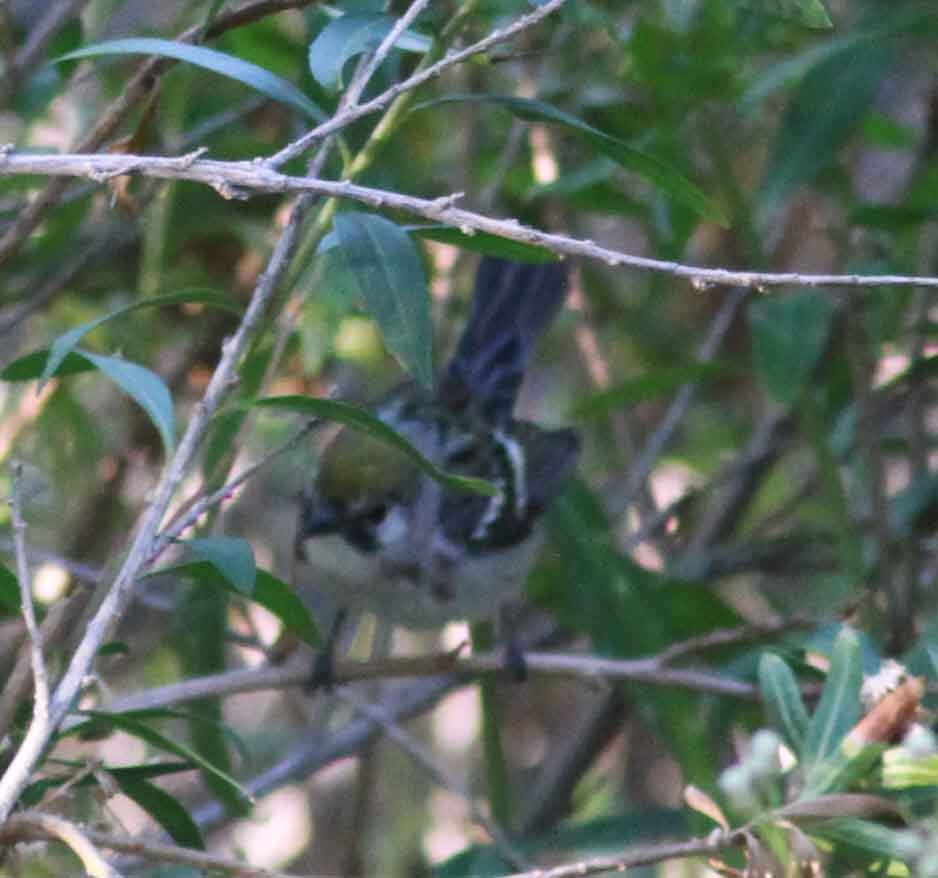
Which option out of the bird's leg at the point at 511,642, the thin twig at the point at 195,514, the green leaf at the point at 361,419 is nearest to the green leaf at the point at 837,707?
the green leaf at the point at 361,419

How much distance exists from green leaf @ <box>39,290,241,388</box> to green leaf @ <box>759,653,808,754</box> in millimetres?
802

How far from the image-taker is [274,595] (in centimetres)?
209

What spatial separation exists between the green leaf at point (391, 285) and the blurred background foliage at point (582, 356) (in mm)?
262

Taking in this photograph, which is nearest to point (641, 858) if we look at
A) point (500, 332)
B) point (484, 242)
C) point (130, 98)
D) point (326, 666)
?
point (484, 242)

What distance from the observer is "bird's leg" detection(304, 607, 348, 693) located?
2.88 m

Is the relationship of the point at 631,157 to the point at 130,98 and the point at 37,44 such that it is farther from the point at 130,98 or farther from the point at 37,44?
the point at 37,44

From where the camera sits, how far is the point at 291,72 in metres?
3.61

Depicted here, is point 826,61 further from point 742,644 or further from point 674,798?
point 674,798

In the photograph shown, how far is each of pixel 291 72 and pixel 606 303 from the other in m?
1.17

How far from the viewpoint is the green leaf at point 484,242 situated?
1991 millimetres

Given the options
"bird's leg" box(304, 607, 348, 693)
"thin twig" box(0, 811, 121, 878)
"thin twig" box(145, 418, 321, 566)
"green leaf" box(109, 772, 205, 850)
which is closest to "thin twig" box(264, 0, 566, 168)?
"thin twig" box(145, 418, 321, 566)

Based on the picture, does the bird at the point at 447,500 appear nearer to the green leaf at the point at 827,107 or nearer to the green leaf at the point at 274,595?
the green leaf at the point at 827,107

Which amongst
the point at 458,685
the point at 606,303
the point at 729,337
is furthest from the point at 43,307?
the point at 729,337

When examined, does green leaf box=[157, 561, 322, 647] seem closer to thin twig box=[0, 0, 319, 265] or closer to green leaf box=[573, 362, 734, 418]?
thin twig box=[0, 0, 319, 265]
